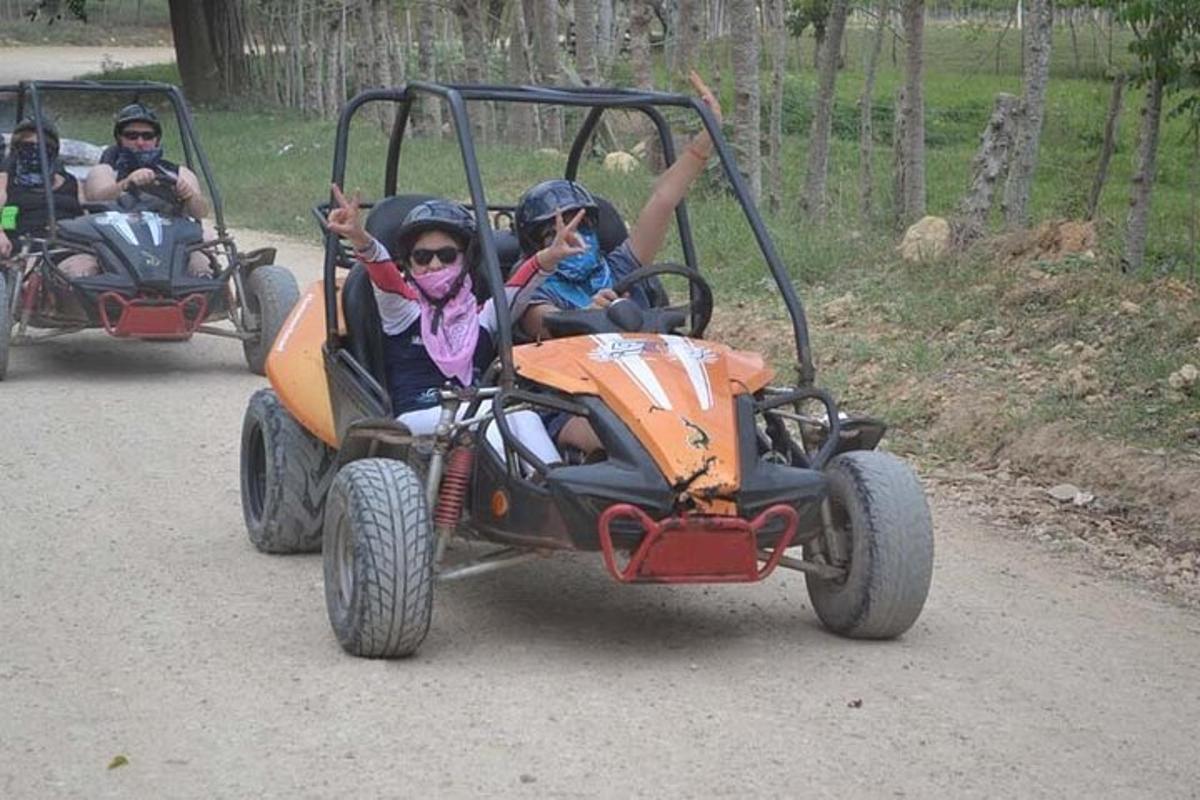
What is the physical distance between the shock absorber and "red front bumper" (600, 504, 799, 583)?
590 millimetres

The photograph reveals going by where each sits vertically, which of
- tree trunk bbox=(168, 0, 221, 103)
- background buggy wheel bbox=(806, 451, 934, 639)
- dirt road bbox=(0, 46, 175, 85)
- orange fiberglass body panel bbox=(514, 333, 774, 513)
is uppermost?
orange fiberglass body panel bbox=(514, 333, 774, 513)

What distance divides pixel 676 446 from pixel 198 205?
705 centimetres

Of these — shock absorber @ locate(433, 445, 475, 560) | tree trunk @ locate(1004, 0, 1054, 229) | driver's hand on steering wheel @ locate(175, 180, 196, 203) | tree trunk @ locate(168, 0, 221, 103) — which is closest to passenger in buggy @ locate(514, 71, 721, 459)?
shock absorber @ locate(433, 445, 475, 560)

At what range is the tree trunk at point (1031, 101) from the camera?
571 inches

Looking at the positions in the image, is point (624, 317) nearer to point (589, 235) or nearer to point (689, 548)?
point (589, 235)

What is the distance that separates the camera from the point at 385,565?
6090 millimetres

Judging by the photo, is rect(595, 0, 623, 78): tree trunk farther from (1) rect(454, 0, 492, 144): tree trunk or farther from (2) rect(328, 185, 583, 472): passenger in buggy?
(2) rect(328, 185, 583, 472): passenger in buggy

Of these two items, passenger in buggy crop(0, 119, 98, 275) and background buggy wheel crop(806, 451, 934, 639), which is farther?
passenger in buggy crop(0, 119, 98, 275)

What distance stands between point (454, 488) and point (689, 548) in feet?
2.78

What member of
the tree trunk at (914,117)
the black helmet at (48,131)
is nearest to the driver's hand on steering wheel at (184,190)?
the black helmet at (48,131)

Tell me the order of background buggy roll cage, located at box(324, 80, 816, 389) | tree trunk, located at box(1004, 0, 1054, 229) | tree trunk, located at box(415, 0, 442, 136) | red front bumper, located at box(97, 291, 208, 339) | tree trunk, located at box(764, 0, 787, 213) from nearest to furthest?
1. background buggy roll cage, located at box(324, 80, 816, 389)
2. red front bumper, located at box(97, 291, 208, 339)
3. tree trunk, located at box(1004, 0, 1054, 229)
4. tree trunk, located at box(764, 0, 787, 213)
5. tree trunk, located at box(415, 0, 442, 136)

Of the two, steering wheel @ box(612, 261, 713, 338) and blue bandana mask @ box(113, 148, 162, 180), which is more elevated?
steering wheel @ box(612, 261, 713, 338)

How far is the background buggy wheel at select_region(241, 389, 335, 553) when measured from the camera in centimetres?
780

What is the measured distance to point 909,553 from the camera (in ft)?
21.0
